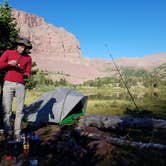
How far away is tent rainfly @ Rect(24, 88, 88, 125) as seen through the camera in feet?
39.8

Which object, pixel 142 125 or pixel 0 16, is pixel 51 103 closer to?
pixel 142 125

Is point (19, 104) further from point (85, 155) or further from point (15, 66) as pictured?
point (85, 155)

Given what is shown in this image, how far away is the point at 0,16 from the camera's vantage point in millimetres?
14578

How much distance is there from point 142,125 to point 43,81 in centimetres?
5562

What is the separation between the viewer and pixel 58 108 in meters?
12.5

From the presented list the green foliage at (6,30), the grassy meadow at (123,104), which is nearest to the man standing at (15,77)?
the green foliage at (6,30)

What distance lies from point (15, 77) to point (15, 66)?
0.29 m

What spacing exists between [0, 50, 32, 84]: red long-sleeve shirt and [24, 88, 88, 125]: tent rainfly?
481 cm

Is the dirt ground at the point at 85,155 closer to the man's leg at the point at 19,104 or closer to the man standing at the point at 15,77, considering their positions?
the man's leg at the point at 19,104

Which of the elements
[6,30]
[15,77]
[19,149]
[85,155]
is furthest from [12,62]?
[6,30]

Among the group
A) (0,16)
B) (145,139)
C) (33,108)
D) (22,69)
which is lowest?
(145,139)

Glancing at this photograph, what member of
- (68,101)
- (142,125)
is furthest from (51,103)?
(142,125)

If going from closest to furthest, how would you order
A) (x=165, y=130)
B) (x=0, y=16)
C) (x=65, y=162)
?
(x=65, y=162)
(x=165, y=130)
(x=0, y=16)

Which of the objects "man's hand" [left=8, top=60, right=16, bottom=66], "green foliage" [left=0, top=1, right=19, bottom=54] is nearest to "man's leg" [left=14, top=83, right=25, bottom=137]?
"man's hand" [left=8, top=60, right=16, bottom=66]
